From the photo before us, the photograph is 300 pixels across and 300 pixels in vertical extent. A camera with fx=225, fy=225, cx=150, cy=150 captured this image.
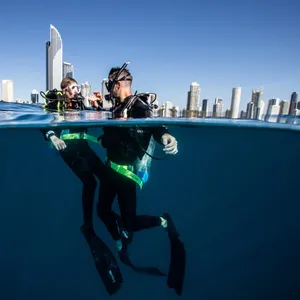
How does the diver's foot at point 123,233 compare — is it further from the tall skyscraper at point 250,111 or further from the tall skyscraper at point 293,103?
the tall skyscraper at point 293,103

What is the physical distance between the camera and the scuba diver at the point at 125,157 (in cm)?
379

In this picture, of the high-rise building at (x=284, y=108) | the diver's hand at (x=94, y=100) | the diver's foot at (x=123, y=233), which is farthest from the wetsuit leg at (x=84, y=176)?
the high-rise building at (x=284, y=108)

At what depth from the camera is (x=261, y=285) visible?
1114 cm

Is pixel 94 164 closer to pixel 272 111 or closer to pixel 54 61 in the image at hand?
pixel 272 111

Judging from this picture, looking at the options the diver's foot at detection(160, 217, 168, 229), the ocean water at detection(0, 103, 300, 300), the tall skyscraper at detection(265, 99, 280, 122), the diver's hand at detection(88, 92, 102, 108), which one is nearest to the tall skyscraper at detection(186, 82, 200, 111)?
the ocean water at detection(0, 103, 300, 300)

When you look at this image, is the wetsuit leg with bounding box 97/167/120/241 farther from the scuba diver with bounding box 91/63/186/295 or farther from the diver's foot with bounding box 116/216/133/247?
the diver's foot with bounding box 116/216/133/247

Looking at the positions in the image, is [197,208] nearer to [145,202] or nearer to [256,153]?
[145,202]

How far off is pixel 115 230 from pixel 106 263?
3.24 feet

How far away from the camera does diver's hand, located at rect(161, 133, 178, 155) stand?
3301 mm

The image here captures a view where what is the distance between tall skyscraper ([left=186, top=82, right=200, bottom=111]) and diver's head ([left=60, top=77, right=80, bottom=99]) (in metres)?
6.79

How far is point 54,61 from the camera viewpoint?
55.2 feet

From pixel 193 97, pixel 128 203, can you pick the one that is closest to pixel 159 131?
pixel 128 203

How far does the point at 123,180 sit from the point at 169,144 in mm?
1575

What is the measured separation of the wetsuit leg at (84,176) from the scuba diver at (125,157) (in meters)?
0.37
